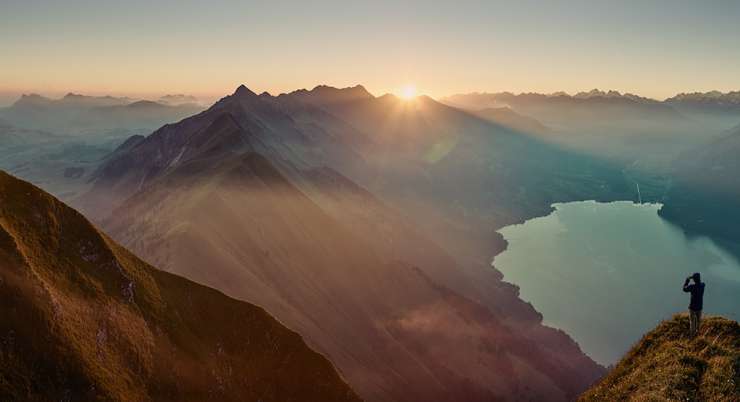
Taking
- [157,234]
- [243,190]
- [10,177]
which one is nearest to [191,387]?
[10,177]

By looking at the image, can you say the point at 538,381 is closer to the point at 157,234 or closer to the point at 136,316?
the point at 157,234

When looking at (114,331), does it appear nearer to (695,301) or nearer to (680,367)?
(680,367)

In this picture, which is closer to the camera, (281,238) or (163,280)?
(163,280)

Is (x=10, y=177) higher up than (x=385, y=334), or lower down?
higher up

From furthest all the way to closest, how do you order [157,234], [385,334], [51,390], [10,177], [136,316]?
[385,334] < [157,234] < [136,316] < [10,177] < [51,390]

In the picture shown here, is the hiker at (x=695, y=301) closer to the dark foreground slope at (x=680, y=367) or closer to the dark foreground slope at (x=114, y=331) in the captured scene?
the dark foreground slope at (x=680, y=367)

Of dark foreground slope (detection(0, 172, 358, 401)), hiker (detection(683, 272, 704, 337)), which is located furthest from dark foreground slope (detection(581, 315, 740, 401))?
dark foreground slope (detection(0, 172, 358, 401))

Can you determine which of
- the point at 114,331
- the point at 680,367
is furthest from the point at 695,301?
the point at 114,331
